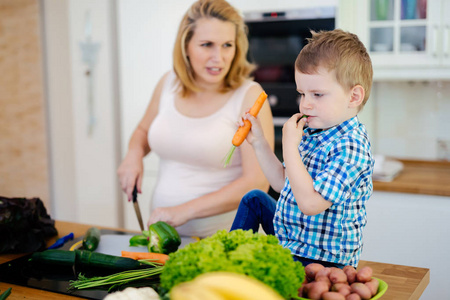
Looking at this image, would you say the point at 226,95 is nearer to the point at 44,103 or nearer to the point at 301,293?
the point at 301,293

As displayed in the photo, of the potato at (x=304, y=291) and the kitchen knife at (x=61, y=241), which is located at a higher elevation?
the potato at (x=304, y=291)

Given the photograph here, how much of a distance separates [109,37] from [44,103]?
0.94 metres

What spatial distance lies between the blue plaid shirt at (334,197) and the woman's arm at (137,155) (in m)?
0.76

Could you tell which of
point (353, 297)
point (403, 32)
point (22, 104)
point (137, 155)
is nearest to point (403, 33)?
point (403, 32)

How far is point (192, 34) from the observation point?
187 cm

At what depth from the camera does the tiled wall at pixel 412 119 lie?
2.97m

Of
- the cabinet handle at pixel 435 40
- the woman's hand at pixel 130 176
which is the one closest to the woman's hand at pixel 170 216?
the woman's hand at pixel 130 176

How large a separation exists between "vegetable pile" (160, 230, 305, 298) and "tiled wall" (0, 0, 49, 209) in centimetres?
319

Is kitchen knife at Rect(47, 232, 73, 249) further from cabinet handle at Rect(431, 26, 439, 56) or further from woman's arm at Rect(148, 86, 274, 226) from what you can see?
cabinet handle at Rect(431, 26, 439, 56)

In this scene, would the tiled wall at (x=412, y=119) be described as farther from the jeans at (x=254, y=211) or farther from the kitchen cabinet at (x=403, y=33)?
the jeans at (x=254, y=211)

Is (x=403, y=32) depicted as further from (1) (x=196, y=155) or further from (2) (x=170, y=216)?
(2) (x=170, y=216)

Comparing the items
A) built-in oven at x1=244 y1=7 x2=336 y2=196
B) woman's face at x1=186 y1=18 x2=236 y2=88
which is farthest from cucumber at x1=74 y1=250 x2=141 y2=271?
built-in oven at x1=244 y1=7 x2=336 y2=196

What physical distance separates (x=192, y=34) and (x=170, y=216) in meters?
0.66

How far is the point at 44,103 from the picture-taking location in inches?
155
